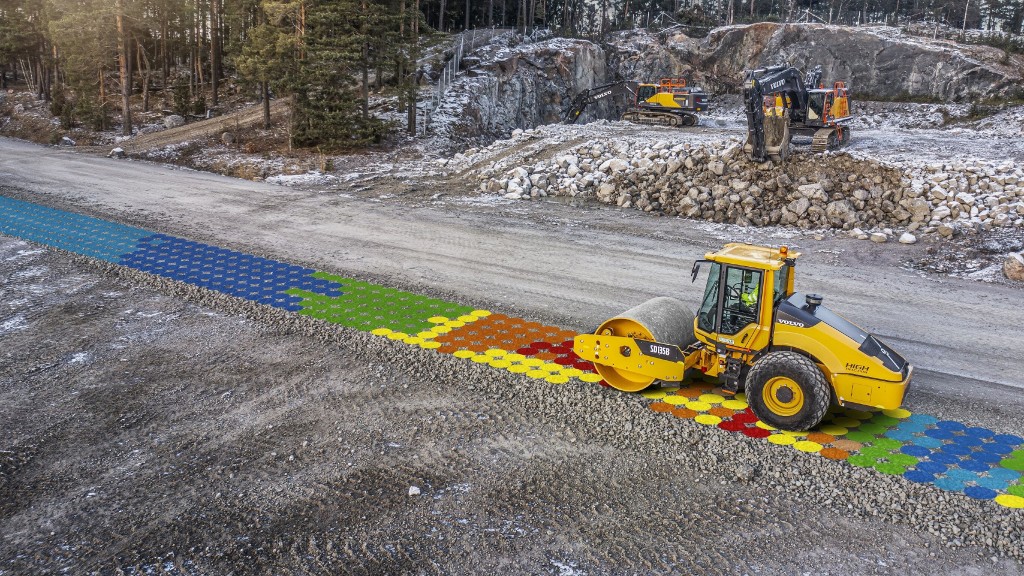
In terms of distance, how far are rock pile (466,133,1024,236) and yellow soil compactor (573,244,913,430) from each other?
10280 millimetres

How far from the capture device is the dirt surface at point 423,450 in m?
6.25

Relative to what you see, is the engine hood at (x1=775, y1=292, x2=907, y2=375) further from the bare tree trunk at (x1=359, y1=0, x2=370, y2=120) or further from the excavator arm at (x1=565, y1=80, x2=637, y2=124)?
the excavator arm at (x1=565, y1=80, x2=637, y2=124)

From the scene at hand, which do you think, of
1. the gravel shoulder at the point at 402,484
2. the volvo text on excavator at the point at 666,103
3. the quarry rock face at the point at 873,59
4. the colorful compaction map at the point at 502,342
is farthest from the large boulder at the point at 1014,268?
the quarry rock face at the point at 873,59

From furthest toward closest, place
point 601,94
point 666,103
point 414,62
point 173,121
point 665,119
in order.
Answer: point 173,121 → point 601,94 → point 666,103 → point 665,119 → point 414,62

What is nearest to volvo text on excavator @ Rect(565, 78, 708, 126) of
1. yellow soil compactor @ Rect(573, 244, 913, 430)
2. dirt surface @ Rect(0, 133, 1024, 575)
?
dirt surface @ Rect(0, 133, 1024, 575)

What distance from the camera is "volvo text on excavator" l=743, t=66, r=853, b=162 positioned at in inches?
778

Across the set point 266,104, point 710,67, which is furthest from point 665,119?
point 266,104

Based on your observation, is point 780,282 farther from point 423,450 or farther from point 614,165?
point 614,165

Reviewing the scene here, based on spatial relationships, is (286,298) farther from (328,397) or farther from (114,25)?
(114,25)

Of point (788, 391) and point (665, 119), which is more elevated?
point (665, 119)

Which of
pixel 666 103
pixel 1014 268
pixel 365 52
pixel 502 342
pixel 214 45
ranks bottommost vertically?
pixel 502 342

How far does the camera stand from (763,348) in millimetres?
8266

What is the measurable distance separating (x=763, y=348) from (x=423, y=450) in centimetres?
416

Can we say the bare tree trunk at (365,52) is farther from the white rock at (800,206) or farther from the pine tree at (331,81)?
the white rock at (800,206)
